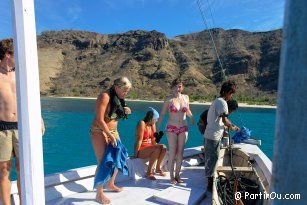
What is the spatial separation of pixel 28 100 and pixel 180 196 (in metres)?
2.50

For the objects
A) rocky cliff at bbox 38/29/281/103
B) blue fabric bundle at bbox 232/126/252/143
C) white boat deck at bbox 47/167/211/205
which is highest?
rocky cliff at bbox 38/29/281/103

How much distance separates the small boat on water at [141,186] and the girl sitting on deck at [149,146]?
0.40 ft

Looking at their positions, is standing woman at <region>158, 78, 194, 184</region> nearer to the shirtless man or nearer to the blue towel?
the blue towel

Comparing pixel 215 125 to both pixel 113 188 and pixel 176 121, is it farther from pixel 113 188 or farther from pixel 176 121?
pixel 113 188

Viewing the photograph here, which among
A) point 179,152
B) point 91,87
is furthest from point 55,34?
point 179,152

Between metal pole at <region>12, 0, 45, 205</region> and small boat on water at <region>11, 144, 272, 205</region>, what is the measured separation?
190 cm

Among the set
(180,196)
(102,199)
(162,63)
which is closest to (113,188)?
(102,199)

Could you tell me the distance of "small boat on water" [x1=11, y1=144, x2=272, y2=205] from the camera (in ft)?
10.5

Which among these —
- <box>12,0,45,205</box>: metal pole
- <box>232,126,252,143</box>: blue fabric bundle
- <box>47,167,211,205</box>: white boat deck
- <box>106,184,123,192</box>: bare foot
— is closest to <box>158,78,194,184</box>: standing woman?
<box>47,167,211,205</box>: white boat deck

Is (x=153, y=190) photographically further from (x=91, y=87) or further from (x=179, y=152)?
(x=91, y=87)

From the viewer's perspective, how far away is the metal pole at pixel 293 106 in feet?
1.98

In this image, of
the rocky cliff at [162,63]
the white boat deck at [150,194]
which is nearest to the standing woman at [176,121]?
the white boat deck at [150,194]

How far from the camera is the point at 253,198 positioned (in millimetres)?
3336

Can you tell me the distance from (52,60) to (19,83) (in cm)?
8958
